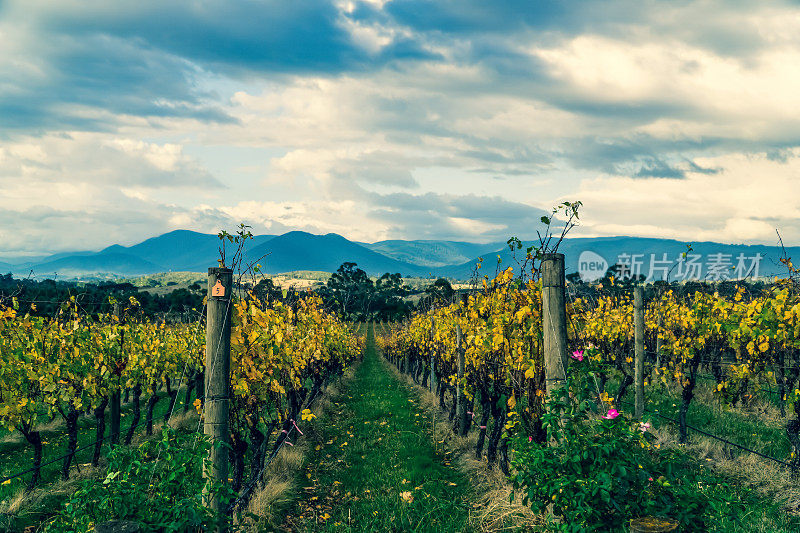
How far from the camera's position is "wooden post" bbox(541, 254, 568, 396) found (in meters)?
5.14

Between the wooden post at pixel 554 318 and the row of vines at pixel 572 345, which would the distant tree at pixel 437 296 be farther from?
the wooden post at pixel 554 318

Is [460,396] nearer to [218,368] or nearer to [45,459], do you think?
[218,368]

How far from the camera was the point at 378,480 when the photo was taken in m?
8.23

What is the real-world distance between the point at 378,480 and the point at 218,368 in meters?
4.33

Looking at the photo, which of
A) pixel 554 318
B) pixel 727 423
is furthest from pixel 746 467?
pixel 554 318

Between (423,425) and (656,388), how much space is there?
896cm

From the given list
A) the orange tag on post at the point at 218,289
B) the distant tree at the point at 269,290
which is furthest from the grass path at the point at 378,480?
the orange tag on post at the point at 218,289

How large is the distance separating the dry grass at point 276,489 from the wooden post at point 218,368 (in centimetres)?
65

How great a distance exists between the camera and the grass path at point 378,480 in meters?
6.59

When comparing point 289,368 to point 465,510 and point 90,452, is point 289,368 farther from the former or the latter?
point 90,452

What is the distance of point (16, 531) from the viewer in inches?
276

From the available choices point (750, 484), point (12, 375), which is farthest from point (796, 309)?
point (12, 375)

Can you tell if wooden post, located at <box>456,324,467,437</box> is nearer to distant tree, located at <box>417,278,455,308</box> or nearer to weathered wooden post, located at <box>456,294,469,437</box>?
weathered wooden post, located at <box>456,294,469,437</box>

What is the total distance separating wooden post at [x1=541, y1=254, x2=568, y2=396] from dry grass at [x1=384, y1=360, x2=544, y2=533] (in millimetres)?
1325
